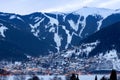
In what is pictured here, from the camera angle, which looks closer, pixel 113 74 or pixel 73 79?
pixel 113 74

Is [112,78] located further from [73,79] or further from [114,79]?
[73,79]

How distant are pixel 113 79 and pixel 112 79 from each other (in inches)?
10.7

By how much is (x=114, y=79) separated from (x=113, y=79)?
0.22m

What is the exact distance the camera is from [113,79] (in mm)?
66625

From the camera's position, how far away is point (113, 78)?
219 feet

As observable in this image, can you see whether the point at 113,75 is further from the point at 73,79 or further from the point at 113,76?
the point at 73,79

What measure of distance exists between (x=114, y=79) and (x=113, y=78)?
294 millimetres

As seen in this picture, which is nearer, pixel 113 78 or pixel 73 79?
pixel 113 78

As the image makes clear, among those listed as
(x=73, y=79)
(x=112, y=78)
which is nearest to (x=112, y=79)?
(x=112, y=78)

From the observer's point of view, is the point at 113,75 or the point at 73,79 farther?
the point at 73,79

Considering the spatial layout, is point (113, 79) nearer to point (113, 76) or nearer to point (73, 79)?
point (113, 76)

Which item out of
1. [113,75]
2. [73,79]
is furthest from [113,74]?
[73,79]

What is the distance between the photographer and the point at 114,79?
66438 millimetres

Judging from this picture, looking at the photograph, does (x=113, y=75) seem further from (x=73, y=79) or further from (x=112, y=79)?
(x=73, y=79)
